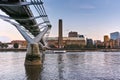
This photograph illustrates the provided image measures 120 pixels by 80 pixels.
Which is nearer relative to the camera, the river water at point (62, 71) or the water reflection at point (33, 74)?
the water reflection at point (33, 74)

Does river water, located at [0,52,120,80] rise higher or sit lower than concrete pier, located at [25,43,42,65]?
lower

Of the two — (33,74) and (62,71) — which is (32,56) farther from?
(33,74)

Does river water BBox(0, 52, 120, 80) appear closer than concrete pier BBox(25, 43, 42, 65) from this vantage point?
Yes

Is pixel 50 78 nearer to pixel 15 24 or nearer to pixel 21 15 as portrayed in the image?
pixel 21 15

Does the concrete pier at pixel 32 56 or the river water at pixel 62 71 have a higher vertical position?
the concrete pier at pixel 32 56

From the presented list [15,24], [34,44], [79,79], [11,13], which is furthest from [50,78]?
[34,44]

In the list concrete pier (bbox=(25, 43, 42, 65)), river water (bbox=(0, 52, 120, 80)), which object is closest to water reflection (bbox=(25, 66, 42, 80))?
river water (bbox=(0, 52, 120, 80))

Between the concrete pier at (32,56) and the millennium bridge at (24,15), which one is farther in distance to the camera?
the concrete pier at (32,56)

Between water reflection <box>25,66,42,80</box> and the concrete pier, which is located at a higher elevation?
the concrete pier

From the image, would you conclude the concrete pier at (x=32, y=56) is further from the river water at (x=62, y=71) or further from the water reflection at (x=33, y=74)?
the water reflection at (x=33, y=74)

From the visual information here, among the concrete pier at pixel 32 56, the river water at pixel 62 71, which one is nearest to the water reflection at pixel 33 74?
the river water at pixel 62 71

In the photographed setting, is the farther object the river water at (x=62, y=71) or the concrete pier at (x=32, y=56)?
the concrete pier at (x=32, y=56)

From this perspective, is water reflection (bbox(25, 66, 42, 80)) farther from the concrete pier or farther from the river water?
the concrete pier

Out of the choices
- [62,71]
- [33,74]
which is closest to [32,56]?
[62,71]
